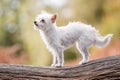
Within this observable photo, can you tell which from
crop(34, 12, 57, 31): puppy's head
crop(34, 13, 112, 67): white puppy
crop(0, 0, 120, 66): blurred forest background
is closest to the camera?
crop(34, 12, 57, 31): puppy's head

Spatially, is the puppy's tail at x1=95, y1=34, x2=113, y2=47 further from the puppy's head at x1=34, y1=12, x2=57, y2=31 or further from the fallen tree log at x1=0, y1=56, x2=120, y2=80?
the puppy's head at x1=34, y1=12, x2=57, y2=31

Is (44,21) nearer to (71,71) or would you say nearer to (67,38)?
(67,38)

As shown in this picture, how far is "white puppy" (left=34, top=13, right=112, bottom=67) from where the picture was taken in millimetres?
3496

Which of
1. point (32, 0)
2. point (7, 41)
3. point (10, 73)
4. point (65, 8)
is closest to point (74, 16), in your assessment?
point (65, 8)

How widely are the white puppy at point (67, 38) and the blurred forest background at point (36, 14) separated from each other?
5869mm

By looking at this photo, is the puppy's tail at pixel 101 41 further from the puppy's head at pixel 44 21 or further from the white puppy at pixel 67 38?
the puppy's head at pixel 44 21

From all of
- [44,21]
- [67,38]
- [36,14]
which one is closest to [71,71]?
[67,38]

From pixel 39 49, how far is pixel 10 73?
604cm

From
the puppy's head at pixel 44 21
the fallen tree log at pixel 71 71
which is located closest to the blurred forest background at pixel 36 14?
the fallen tree log at pixel 71 71

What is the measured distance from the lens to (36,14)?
398 inches

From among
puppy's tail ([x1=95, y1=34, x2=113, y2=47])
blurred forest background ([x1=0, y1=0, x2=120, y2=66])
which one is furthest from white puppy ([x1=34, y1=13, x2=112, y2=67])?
blurred forest background ([x1=0, y1=0, x2=120, y2=66])

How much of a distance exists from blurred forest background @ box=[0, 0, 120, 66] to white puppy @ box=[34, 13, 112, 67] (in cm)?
587

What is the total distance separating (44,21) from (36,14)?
6.70m

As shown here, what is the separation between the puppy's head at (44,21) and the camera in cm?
339
